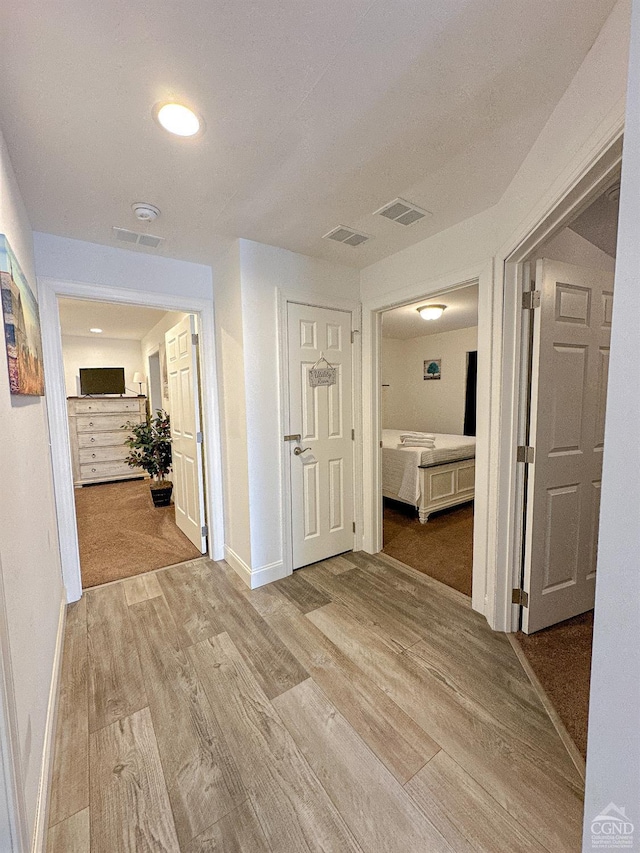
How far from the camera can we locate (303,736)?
1.36 metres

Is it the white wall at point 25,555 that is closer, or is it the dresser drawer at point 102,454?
the white wall at point 25,555

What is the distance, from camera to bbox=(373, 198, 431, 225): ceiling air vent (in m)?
1.87

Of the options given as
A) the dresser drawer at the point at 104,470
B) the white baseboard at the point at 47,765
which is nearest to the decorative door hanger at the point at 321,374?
the white baseboard at the point at 47,765

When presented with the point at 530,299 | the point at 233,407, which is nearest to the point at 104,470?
the point at 233,407

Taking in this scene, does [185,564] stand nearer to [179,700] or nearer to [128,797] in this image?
[179,700]

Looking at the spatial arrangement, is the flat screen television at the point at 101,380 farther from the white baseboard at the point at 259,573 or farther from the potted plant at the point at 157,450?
the white baseboard at the point at 259,573

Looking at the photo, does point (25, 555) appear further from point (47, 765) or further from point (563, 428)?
point (563, 428)

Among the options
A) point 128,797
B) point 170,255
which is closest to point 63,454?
point 170,255

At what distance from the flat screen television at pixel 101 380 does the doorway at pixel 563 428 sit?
610 centimetres

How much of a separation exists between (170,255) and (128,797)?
2.87m

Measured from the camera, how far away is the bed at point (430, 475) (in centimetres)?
360

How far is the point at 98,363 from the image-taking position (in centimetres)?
594

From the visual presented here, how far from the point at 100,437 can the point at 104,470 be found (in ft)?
1.76

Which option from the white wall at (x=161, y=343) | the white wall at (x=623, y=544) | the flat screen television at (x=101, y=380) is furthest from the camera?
the flat screen television at (x=101, y=380)
